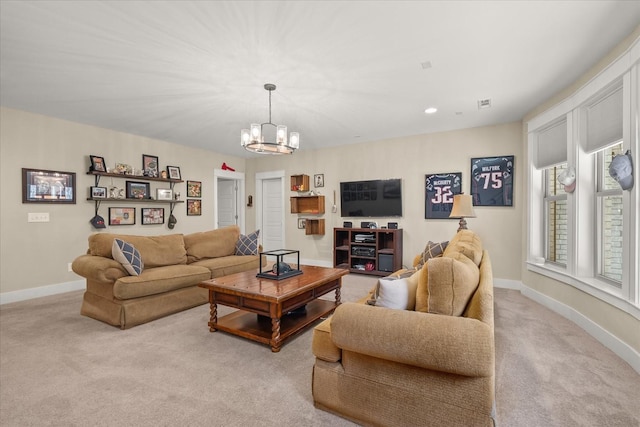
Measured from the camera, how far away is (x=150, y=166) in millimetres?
5246

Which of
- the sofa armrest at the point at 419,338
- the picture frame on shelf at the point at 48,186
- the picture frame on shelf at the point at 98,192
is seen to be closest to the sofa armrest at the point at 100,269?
the picture frame on shelf at the point at 48,186

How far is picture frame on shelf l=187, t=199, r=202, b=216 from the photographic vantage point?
233 inches

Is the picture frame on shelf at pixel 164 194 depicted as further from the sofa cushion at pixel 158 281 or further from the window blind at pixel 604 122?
the window blind at pixel 604 122

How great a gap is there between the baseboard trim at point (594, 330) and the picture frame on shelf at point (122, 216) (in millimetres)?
6191

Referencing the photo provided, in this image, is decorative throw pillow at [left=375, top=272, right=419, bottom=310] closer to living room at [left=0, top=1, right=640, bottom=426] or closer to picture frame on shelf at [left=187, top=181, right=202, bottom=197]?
living room at [left=0, top=1, right=640, bottom=426]

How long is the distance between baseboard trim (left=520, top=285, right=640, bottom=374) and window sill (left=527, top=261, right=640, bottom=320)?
0.26 m

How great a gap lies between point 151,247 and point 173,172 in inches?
92.7

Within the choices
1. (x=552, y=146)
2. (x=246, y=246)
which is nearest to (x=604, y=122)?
(x=552, y=146)

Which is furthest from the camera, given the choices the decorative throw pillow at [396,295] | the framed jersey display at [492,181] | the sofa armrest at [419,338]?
the framed jersey display at [492,181]

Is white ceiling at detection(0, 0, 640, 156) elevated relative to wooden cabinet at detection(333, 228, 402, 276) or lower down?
elevated

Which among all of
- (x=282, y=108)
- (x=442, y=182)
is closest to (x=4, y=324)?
(x=282, y=108)

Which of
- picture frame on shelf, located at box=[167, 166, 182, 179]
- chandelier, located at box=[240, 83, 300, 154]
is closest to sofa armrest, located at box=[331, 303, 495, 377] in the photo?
chandelier, located at box=[240, 83, 300, 154]

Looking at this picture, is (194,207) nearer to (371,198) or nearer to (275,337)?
(371,198)

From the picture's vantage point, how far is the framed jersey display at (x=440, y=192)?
482 centimetres
